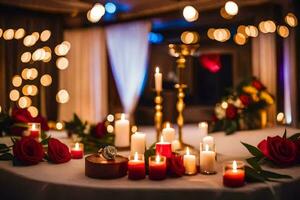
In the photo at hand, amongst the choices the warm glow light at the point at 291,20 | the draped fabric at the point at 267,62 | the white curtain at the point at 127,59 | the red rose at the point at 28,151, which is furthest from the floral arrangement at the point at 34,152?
the white curtain at the point at 127,59

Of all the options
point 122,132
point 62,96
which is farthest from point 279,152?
point 62,96

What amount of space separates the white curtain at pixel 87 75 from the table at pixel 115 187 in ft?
14.5

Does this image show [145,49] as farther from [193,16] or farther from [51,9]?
[193,16]

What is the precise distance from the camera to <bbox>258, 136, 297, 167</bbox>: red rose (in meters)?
1.90

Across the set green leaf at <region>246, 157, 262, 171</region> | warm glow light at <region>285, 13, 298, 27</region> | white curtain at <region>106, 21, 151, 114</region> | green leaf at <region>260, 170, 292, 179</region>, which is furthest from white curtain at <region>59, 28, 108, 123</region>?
green leaf at <region>260, 170, 292, 179</region>

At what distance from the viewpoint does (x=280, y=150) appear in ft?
6.30

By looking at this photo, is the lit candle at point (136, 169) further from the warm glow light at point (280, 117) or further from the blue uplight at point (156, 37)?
the blue uplight at point (156, 37)

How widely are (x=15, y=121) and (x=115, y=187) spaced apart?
150 centimetres

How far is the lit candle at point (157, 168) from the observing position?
5.49 ft

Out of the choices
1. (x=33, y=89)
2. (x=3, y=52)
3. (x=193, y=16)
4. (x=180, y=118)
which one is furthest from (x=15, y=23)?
(x=180, y=118)

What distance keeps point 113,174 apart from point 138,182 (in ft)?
0.42

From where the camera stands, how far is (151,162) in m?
1.69

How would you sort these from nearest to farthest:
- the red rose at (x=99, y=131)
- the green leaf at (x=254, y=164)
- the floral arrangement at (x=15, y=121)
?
the green leaf at (x=254, y=164), the red rose at (x=99, y=131), the floral arrangement at (x=15, y=121)

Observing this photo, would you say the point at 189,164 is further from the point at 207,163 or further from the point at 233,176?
the point at 233,176
